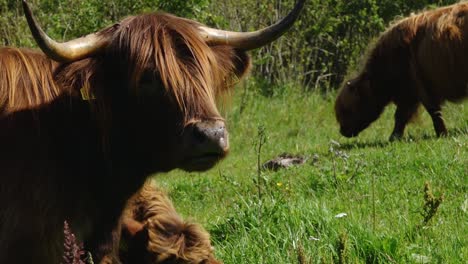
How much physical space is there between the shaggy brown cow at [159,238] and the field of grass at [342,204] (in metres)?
0.25

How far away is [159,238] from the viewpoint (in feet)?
18.5

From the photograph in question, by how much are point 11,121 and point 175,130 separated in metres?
0.88

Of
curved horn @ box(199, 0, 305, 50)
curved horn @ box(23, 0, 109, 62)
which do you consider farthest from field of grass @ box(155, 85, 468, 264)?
curved horn @ box(23, 0, 109, 62)

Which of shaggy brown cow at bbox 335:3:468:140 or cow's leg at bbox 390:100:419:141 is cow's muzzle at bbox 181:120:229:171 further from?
cow's leg at bbox 390:100:419:141

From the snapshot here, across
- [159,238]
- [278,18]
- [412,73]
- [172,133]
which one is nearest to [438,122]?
[412,73]

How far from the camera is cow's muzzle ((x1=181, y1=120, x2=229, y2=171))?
466 cm

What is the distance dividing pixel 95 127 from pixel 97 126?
18 millimetres

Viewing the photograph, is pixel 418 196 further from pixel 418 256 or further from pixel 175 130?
pixel 175 130

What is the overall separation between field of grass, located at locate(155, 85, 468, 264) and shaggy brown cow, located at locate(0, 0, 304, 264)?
0.88 meters

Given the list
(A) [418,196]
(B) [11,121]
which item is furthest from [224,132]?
(A) [418,196]

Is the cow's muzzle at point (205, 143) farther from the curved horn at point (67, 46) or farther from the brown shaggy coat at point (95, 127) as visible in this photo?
the curved horn at point (67, 46)

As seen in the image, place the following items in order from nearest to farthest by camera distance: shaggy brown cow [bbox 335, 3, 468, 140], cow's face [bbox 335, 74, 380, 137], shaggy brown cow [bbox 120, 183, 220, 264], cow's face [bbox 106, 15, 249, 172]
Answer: cow's face [bbox 106, 15, 249, 172]
shaggy brown cow [bbox 120, 183, 220, 264]
shaggy brown cow [bbox 335, 3, 468, 140]
cow's face [bbox 335, 74, 380, 137]

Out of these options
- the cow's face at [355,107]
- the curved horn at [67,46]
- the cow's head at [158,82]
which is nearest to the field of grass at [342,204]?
the cow's head at [158,82]

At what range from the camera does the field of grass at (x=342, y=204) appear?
17.6 feet
